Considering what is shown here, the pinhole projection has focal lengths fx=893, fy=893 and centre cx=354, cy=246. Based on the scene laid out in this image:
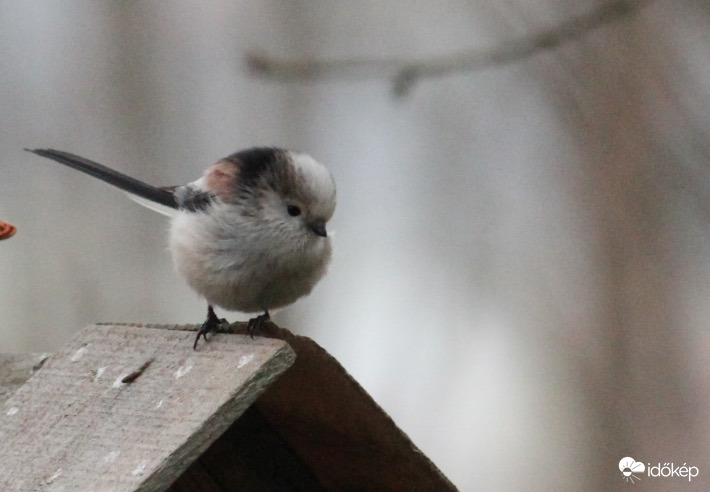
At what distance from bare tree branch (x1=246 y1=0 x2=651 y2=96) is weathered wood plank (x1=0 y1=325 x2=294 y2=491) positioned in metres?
1.24

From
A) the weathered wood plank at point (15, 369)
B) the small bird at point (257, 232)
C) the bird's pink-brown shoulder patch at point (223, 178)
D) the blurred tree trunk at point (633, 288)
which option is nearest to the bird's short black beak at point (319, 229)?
the small bird at point (257, 232)

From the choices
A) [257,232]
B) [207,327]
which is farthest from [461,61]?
[207,327]

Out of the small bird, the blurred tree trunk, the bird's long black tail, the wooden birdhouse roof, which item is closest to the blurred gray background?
the blurred tree trunk

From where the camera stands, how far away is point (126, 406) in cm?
149

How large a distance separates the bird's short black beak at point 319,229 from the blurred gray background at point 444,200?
0.76 m

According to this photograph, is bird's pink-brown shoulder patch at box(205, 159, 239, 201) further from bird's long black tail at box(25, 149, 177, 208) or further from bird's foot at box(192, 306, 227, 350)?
bird's foot at box(192, 306, 227, 350)

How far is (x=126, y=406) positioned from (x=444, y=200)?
8.69 feet

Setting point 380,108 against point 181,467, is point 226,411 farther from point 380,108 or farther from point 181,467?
point 380,108

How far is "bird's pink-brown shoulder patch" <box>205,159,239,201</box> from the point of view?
215cm

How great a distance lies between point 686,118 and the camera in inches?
80.1

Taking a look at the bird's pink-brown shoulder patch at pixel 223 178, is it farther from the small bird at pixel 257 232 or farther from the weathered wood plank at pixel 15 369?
the weathered wood plank at pixel 15 369

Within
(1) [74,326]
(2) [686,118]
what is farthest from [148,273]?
(2) [686,118]

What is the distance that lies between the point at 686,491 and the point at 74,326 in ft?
8.41

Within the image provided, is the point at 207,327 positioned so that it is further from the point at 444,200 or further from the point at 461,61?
the point at 444,200
